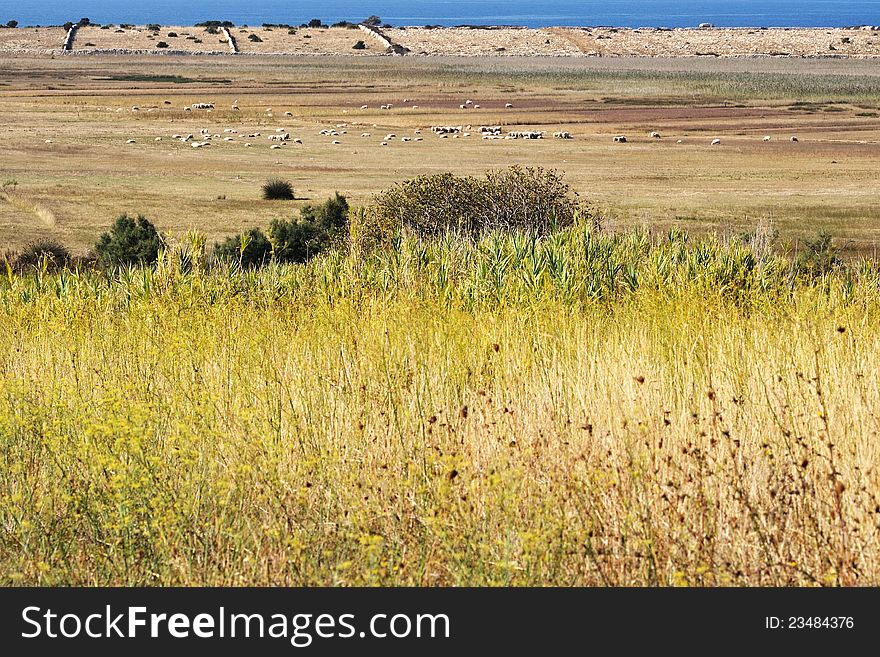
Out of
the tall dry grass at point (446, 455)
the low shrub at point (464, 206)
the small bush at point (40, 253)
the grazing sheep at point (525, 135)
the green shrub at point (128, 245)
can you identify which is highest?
the grazing sheep at point (525, 135)

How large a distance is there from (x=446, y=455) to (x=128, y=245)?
102 ft

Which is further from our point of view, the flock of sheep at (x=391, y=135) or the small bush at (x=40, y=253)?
the flock of sheep at (x=391, y=135)

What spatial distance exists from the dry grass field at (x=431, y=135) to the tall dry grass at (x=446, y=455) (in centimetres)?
1871

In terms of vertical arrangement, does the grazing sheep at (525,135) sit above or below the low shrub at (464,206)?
above

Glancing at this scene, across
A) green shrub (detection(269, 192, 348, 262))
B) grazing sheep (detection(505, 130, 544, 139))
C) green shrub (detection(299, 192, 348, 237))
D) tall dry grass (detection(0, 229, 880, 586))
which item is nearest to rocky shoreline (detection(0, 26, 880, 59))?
grazing sheep (detection(505, 130, 544, 139))

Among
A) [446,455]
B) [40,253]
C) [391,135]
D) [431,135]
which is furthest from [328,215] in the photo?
[431,135]

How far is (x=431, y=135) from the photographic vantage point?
288 ft

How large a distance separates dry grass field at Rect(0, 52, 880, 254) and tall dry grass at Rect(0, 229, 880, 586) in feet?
61.4

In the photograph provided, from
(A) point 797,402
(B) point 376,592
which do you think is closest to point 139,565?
(B) point 376,592

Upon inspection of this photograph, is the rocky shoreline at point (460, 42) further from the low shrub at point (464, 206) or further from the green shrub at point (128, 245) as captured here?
the low shrub at point (464, 206)

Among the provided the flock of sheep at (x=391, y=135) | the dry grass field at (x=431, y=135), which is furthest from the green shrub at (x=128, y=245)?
the flock of sheep at (x=391, y=135)

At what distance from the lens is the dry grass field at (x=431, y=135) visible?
50.2 metres

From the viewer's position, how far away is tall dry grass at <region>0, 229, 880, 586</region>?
4.41 meters

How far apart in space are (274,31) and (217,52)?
15.2m
